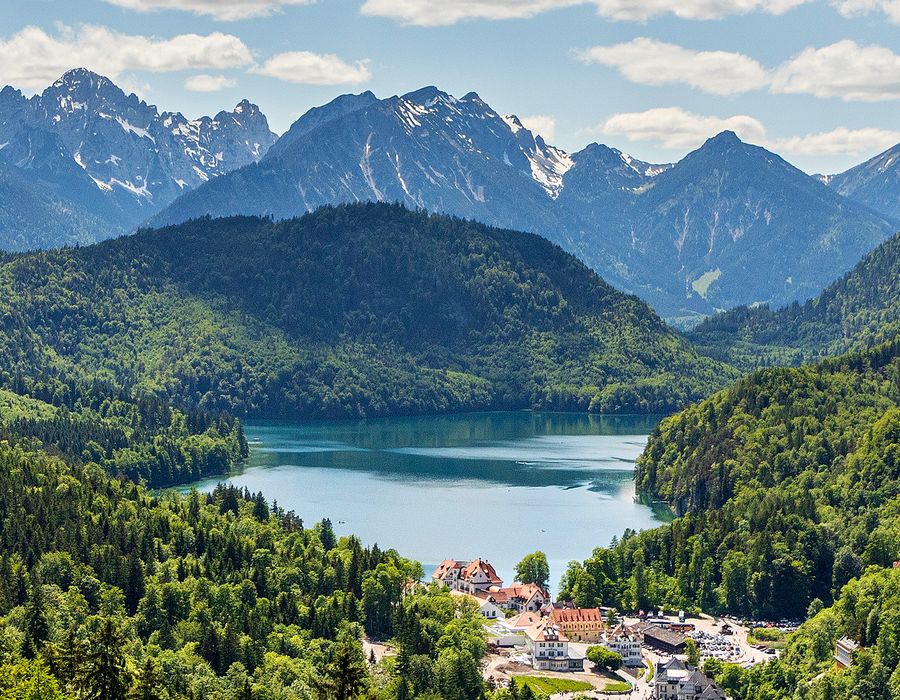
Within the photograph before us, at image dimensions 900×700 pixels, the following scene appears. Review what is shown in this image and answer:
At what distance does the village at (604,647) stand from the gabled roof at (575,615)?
0.23 ft

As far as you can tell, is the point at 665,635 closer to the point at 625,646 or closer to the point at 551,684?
the point at 625,646

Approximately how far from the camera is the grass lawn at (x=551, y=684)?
A: 103m

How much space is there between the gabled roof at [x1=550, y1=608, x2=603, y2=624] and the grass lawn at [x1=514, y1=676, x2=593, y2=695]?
9930 millimetres

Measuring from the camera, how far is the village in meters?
104

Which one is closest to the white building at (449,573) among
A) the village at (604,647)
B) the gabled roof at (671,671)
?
the village at (604,647)

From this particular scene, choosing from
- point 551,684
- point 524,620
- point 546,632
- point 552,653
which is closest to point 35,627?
point 551,684

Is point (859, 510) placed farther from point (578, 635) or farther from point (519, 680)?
point (519, 680)

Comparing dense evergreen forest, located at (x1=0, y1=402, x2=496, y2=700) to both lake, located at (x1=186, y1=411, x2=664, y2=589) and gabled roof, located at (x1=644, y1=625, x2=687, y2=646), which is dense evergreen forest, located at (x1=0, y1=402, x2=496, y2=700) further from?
lake, located at (x1=186, y1=411, x2=664, y2=589)

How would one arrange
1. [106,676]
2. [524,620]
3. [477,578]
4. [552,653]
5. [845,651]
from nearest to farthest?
[106,676], [845,651], [552,653], [524,620], [477,578]

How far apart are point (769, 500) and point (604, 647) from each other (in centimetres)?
3872

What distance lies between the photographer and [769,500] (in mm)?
145500

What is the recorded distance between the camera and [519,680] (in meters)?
104

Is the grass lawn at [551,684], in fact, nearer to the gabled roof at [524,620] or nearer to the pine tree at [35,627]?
the gabled roof at [524,620]

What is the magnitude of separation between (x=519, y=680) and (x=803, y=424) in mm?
78900
